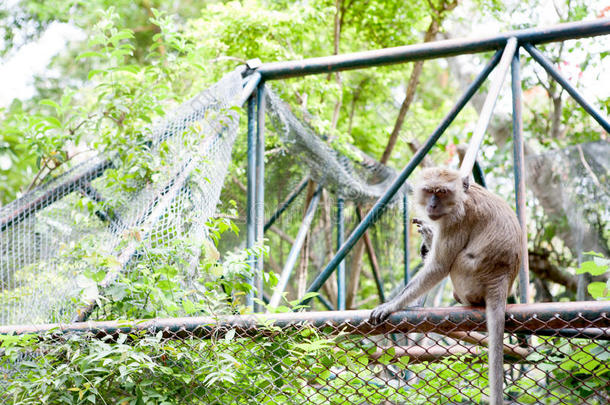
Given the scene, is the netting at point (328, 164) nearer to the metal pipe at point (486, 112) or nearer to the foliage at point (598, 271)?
the metal pipe at point (486, 112)

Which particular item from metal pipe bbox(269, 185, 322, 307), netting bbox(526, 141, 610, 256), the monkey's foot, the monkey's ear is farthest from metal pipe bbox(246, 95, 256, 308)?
netting bbox(526, 141, 610, 256)

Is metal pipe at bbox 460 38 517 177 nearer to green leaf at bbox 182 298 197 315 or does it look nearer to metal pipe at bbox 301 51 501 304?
metal pipe at bbox 301 51 501 304

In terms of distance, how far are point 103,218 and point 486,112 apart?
2222 mm

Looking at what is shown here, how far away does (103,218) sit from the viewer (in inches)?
132

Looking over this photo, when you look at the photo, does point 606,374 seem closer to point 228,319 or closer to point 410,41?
point 228,319

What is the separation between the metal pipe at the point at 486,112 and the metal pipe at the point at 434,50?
0.14 metres

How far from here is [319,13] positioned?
819cm

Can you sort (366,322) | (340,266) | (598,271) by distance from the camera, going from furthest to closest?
(340,266)
(598,271)
(366,322)

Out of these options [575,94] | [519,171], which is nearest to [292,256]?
[519,171]

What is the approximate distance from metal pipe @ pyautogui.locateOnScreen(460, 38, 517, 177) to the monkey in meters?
0.12

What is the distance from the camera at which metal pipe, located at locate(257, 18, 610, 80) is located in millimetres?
3688

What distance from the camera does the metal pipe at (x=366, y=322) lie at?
2.07 meters

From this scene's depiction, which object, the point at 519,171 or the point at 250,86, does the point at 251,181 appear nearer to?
the point at 250,86

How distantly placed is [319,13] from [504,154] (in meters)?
4.01
